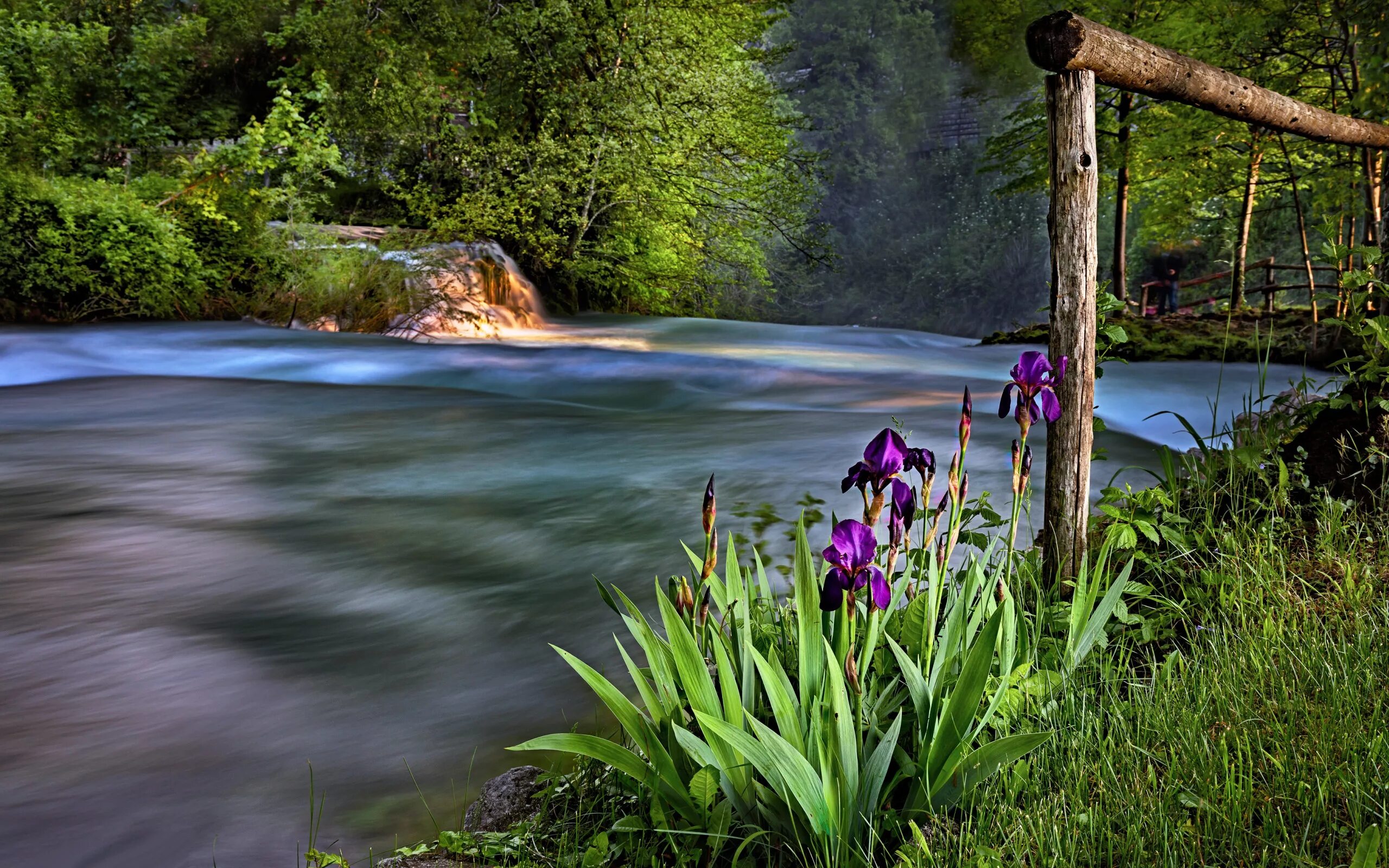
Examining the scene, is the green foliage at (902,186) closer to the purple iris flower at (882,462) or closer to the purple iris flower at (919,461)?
the purple iris flower at (919,461)

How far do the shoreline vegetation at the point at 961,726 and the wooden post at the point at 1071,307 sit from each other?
0.18m

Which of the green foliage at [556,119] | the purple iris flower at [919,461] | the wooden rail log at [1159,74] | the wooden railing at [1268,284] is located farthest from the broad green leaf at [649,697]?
the green foliage at [556,119]

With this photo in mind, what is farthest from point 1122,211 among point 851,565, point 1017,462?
point 851,565

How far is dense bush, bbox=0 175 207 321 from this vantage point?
12.6m

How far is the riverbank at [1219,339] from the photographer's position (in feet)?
38.8

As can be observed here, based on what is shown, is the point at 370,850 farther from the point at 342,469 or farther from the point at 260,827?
the point at 342,469

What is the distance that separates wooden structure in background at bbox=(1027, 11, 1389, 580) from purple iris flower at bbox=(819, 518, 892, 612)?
1.58 meters

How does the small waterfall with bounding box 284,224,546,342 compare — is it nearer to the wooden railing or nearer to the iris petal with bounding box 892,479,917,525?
the wooden railing

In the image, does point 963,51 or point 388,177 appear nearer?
point 388,177

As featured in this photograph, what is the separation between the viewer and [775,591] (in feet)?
14.4

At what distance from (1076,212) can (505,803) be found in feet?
8.51

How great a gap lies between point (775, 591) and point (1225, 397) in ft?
26.1

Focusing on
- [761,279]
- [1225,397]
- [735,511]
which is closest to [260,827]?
[735,511]

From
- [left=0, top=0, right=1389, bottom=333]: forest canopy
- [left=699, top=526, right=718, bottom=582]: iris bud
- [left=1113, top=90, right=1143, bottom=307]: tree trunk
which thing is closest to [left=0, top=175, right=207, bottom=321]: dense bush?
[left=0, top=0, right=1389, bottom=333]: forest canopy
